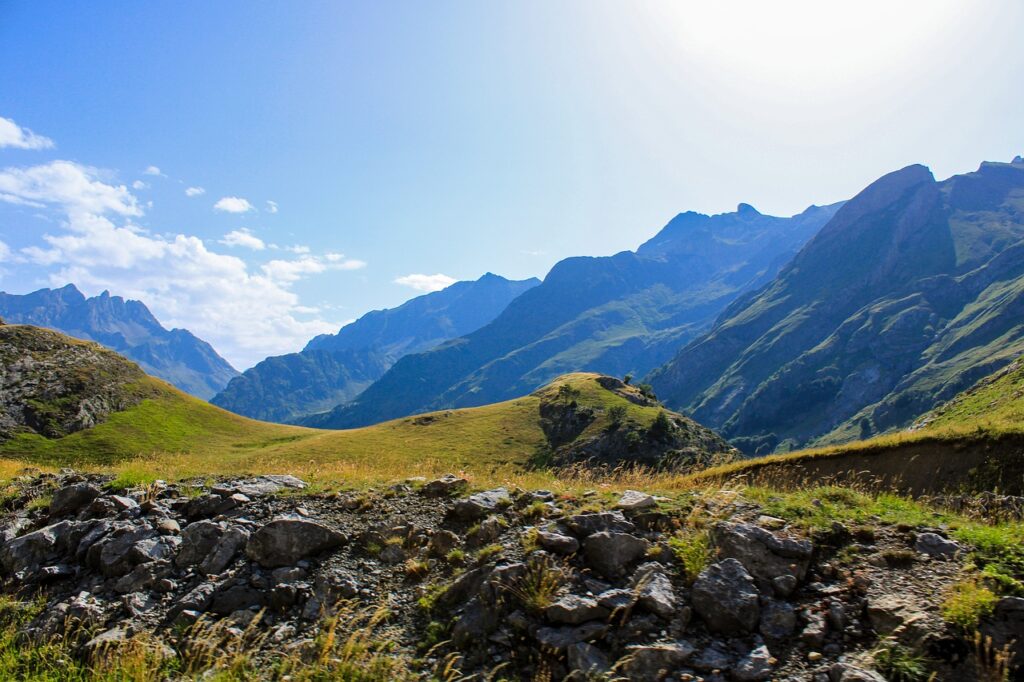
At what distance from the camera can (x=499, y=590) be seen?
8.46m

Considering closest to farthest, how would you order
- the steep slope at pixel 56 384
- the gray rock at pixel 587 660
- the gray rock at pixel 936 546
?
the gray rock at pixel 587 660, the gray rock at pixel 936 546, the steep slope at pixel 56 384

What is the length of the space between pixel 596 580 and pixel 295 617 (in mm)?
5130

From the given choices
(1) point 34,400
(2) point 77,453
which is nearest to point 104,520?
(2) point 77,453

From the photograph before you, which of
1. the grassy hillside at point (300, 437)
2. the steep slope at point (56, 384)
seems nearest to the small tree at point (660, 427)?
the grassy hillside at point (300, 437)

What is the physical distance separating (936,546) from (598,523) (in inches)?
206

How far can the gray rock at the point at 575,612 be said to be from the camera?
25.3ft

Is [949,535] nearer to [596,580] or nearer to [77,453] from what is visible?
[596,580]

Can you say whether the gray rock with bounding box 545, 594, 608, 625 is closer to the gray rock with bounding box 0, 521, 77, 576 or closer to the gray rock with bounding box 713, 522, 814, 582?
the gray rock with bounding box 713, 522, 814, 582

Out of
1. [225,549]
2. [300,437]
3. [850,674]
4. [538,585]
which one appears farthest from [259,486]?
[300,437]

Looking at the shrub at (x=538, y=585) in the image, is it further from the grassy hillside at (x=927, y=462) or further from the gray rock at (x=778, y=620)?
the grassy hillside at (x=927, y=462)

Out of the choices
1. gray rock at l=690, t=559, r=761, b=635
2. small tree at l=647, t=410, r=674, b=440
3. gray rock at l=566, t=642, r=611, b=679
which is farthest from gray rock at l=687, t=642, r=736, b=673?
small tree at l=647, t=410, r=674, b=440

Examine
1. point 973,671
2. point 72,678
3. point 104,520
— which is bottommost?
point 973,671

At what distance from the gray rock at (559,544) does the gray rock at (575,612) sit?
1277 millimetres

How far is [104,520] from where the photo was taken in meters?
11.4
